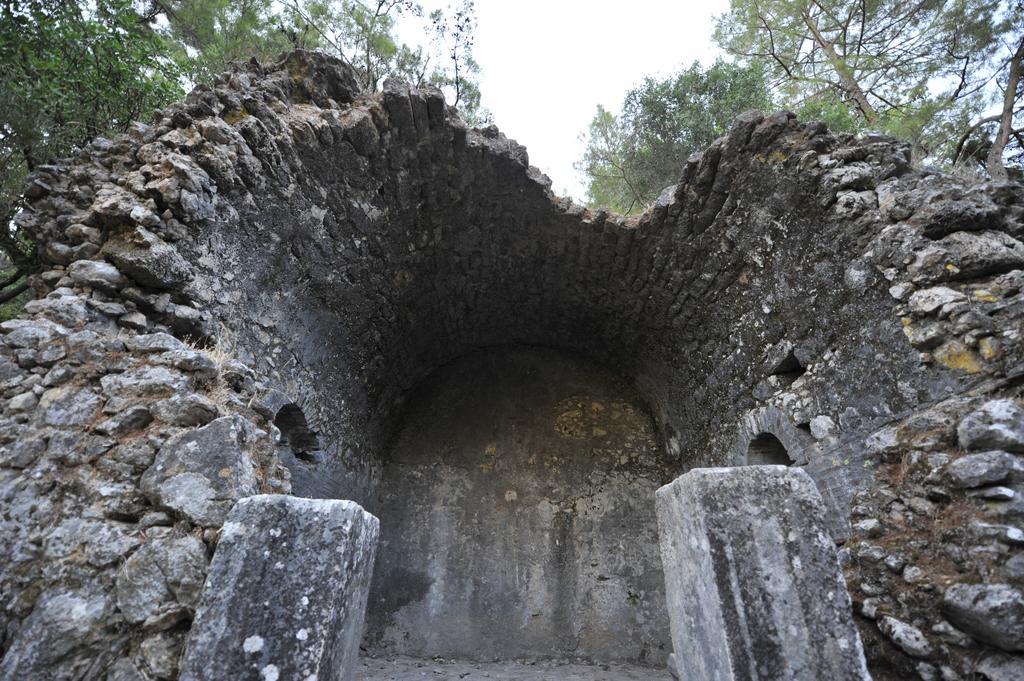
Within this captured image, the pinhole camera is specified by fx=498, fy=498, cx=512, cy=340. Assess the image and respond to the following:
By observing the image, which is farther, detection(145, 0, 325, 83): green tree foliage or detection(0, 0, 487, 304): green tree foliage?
detection(145, 0, 325, 83): green tree foliage

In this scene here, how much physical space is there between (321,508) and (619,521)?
17.1 feet

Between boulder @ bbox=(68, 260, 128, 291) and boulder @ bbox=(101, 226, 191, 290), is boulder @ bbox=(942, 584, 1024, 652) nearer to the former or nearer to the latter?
boulder @ bbox=(101, 226, 191, 290)

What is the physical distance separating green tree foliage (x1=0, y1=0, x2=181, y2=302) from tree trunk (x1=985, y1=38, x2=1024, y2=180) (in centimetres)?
1085

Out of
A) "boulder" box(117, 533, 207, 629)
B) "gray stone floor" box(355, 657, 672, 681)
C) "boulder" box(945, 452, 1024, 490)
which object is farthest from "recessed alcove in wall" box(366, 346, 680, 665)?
"boulder" box(117, 533, 207, 629)

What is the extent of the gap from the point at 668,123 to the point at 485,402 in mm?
6394

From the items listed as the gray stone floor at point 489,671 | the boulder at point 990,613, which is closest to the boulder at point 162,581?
the boulder at point 990,613

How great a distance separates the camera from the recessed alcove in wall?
5859 millimetres

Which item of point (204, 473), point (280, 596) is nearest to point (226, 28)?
point (204, 473)

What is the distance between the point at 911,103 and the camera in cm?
830

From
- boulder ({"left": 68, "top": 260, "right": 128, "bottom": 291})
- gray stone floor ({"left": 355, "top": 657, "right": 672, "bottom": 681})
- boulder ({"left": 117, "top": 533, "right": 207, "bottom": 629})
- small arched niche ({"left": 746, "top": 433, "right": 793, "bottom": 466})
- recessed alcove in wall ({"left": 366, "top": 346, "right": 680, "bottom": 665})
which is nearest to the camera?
boulder ({"left": 117, "top": 533, "right": 207, "bottom": 629})

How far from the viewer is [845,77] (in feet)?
28.6

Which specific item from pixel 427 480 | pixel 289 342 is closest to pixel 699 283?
pixel 289 342

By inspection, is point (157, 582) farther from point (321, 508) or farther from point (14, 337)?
point (14, 337)

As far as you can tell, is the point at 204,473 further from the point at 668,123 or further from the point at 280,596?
the point at 668,123
